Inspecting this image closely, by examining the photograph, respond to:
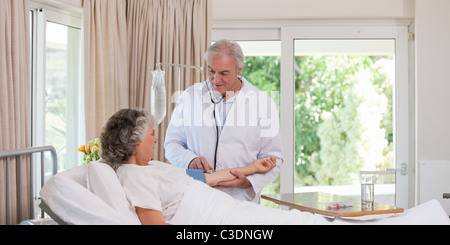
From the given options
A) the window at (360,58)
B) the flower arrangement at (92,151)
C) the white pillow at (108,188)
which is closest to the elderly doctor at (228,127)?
the flower arrangement at (92,151)

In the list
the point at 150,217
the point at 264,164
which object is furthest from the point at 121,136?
the point at 264,164

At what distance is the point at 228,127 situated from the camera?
2.79 m

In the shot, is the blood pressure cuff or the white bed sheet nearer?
the white bed sheet

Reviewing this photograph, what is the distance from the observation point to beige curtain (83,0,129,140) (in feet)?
11.9

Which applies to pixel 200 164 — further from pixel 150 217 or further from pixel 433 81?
pixel 433 81

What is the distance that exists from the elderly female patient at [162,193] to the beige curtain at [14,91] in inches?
32.6

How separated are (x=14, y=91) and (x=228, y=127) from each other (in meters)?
1.18

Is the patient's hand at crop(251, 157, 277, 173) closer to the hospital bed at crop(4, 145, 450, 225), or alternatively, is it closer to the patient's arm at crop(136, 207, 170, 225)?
the hospital bed at crop(4, 145, 450, 225)

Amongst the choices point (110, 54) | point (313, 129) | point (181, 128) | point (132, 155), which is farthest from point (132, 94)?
point (313, 129)

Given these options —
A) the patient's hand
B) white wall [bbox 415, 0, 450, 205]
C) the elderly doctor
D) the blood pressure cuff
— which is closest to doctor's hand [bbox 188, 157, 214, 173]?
the elderly doctor

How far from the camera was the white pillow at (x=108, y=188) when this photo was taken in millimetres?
2033

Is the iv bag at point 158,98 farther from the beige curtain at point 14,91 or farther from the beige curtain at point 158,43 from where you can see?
the beige curtain at point 14,91

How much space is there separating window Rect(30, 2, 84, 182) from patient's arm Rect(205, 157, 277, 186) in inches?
54.6

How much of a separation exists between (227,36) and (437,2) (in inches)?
62.8
